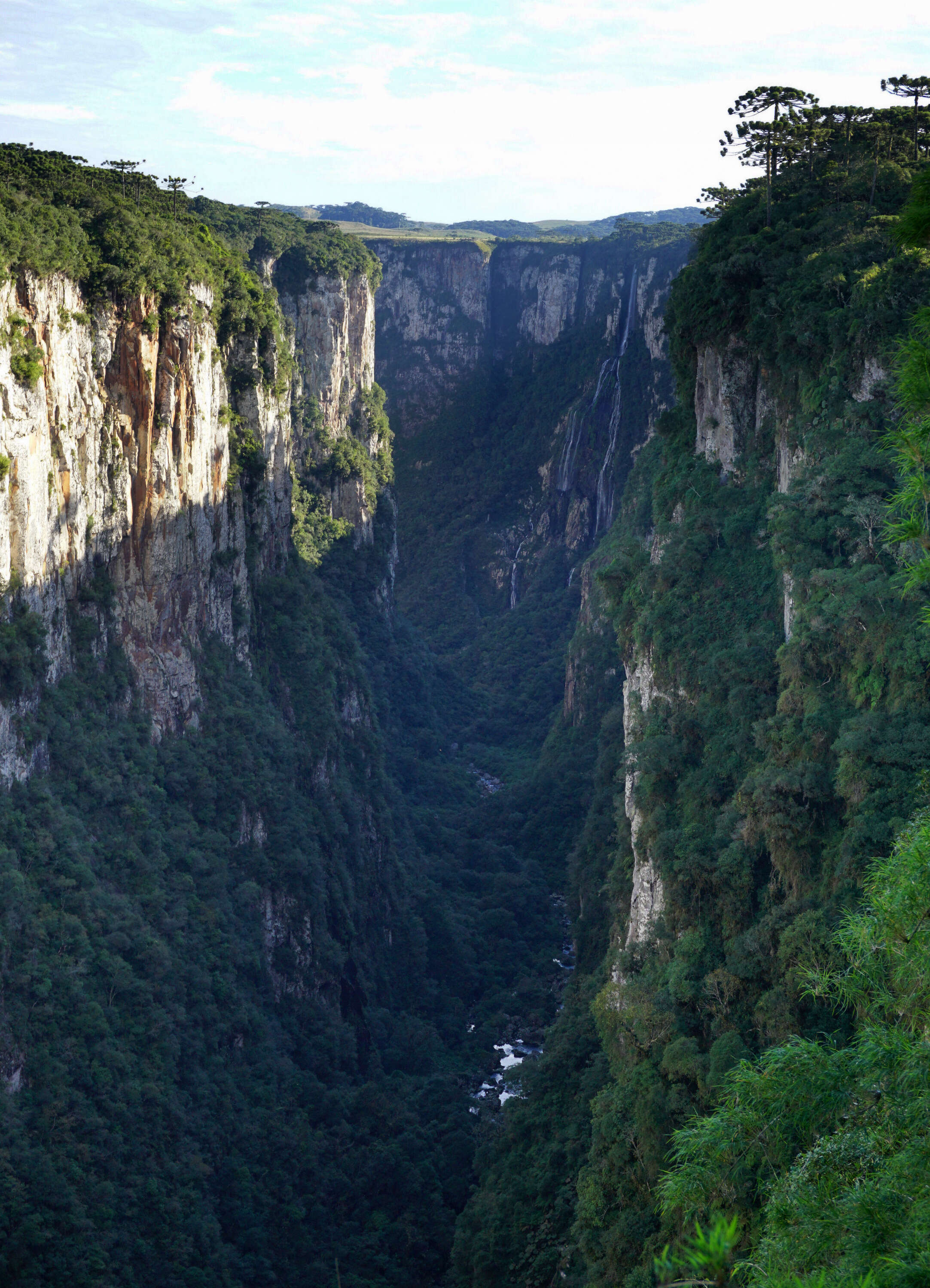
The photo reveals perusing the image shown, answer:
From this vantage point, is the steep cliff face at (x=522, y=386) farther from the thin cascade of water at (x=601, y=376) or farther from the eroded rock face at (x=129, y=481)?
the eroded rock face at (x=129, y=481)

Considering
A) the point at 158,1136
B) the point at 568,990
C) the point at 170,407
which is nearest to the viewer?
the point at 158,1136

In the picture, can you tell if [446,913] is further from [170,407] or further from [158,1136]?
[170,407]

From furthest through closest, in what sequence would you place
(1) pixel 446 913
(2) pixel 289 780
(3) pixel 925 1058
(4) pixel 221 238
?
1. (4) pixel 221 238
2. (1) pixel 446 913
3. (2) pixel 289 780
4. (3) pixel 925 1058

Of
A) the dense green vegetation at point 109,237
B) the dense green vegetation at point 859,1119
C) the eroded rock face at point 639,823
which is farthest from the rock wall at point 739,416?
the dense green vegetation at point 109,237

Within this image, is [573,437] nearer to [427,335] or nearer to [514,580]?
[514,580]

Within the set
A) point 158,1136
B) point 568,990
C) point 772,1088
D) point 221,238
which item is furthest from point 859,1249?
point 221,238

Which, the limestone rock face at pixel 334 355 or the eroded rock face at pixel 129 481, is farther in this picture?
the limestone rock face at pixel 334 355
